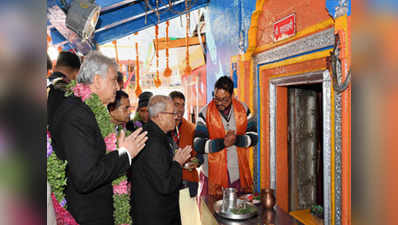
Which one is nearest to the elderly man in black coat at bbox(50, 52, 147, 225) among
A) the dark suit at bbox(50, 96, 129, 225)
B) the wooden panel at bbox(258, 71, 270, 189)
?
the dark suit at bbox(50, 96, 129, 225)

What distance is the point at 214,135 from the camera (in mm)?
3062

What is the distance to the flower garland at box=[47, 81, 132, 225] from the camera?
70.9 inches

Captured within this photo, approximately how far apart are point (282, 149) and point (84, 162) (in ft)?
7.91

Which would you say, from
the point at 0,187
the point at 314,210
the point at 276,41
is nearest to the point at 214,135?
the point at 276,41

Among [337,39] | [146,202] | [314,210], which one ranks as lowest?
[314,210]

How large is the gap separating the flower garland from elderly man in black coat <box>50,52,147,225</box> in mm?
55

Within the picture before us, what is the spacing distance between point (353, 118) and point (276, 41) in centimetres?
294

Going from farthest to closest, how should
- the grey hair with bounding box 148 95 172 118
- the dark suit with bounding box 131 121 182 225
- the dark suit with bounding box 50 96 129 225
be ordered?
the grey hair with bounding box 148 95 172 118 < the dark suit with bounding box 131 121 182 225 < the dark suit with bounding box 50 96 129 225

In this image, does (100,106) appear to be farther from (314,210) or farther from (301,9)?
(314,210)

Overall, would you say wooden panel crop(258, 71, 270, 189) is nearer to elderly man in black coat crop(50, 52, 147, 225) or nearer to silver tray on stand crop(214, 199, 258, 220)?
silver tray on stand crop(214, 199, 258, 220)

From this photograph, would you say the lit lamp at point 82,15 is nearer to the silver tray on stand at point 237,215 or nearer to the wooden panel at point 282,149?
the wooden panel at point 282,149

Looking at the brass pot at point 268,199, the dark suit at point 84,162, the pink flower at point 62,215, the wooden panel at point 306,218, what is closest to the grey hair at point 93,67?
the dark suit at point 84,162

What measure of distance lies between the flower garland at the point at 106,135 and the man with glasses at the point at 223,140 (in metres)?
1.06

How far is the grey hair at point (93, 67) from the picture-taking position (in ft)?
5.74
